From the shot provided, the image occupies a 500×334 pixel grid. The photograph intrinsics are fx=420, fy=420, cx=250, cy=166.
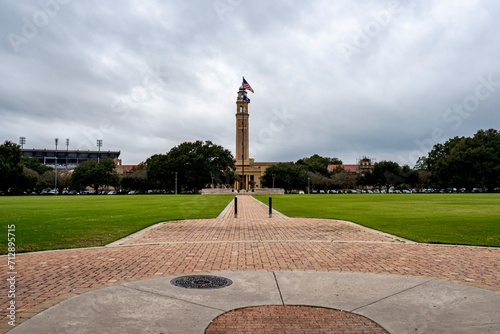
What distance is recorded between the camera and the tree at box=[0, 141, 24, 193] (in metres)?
82.4

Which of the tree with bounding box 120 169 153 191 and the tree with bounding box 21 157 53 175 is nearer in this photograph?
the tree with bounding box 21 157 53 175

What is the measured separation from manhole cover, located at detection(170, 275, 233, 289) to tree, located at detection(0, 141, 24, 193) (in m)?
87.8

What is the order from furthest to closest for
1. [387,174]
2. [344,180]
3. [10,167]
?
[344,180], [387,174], [10,167]

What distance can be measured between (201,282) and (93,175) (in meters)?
105

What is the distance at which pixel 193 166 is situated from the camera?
100750 mm

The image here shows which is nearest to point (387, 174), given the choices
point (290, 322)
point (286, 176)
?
point (286, 176)

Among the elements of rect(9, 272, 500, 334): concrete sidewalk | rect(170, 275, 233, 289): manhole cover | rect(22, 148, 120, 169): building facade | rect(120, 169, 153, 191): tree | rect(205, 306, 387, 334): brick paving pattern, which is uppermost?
rect(22, 148, 120, 169): building facade

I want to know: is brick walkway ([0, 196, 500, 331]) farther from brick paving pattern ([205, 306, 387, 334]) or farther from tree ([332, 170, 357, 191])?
tree ([332, 170, 357, 191])

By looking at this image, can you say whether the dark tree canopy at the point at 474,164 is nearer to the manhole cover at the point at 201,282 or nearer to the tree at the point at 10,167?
the tree at the point at 10,167

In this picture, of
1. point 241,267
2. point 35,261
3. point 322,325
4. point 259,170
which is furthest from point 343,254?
point 259,170

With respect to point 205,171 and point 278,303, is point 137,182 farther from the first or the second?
point 278,303

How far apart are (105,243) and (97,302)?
22.0ft

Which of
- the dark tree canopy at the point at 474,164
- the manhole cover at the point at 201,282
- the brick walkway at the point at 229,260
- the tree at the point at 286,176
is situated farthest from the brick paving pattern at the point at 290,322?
the tree at the point at 286,176

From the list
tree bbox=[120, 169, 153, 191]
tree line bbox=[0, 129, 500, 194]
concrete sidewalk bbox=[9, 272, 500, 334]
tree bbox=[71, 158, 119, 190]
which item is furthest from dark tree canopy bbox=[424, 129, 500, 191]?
concrete sidewalk bbox=[9, 272, 500, 334]
